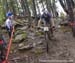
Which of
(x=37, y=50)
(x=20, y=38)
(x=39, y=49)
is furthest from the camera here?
(x=20, y=38)

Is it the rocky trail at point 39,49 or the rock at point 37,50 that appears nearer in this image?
the rocky trail at point 39,49

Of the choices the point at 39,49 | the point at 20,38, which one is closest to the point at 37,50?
the point at 39,49

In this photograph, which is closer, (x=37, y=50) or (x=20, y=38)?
(x=37, y=50)

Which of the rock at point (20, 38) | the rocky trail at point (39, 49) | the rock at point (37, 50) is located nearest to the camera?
the rocky trail at point (39, 49)

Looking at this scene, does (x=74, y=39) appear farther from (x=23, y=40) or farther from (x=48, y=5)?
(x=48, y=5)

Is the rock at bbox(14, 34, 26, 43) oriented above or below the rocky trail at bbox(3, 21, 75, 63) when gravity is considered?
above

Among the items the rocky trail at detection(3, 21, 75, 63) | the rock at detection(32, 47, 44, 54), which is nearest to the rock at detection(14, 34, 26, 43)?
the rocky trail at detection(3, 21, 75, 63)

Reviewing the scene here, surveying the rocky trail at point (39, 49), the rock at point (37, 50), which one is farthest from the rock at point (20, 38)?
the rock at point (37, 50)

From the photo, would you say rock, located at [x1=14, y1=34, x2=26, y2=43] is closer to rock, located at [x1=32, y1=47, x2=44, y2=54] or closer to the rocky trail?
the rocky trail

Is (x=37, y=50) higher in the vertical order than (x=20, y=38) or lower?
lower

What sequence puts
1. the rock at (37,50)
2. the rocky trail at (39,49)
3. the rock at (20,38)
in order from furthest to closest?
the rock at (20,38) < the rock at (37,50) < the rocky trail at (39,49)

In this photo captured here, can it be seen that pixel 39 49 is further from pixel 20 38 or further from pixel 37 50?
pixel 20 38

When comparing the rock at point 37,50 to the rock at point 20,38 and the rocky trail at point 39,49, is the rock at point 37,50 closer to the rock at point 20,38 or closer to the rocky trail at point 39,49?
the rocky trail at point 39,49

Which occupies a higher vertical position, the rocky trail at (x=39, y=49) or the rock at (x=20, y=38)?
the rock at (x=20, y=38)
